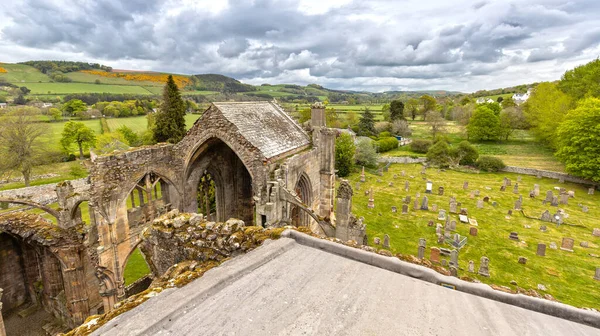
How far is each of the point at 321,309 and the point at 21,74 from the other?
11226cm

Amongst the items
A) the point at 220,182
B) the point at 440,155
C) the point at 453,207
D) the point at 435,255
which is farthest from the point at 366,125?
the point at 220,182

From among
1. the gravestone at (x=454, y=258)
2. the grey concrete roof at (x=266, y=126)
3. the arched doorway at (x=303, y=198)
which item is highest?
the grey concrete roof at (x=266, y=126)

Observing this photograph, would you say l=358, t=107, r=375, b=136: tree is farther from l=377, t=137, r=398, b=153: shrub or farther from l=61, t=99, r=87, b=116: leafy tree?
l=61, t=99, r=87, b=116: leafy tree

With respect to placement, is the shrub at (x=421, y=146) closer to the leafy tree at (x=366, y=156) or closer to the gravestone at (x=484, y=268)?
the leafy tree at (x=366, y=156)

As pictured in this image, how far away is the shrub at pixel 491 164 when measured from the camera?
1507 inches

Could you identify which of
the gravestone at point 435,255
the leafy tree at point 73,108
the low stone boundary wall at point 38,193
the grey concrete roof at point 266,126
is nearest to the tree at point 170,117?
the low stone boundary wall at point 38,193

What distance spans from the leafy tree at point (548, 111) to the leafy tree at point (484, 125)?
17.6 ft

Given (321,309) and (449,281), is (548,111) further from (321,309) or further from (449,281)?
(321,309)

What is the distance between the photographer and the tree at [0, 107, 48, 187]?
28372mm

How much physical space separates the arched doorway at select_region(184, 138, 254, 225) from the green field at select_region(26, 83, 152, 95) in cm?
8104

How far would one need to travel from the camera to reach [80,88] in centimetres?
8044

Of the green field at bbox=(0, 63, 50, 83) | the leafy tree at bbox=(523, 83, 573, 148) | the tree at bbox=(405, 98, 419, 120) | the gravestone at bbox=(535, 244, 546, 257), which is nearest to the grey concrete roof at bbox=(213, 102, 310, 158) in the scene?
the gravestone at bbox=(535, 244, 546, 257)

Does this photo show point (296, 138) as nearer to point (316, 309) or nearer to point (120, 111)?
point (316, 309)

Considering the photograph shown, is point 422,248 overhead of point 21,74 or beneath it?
beneath
